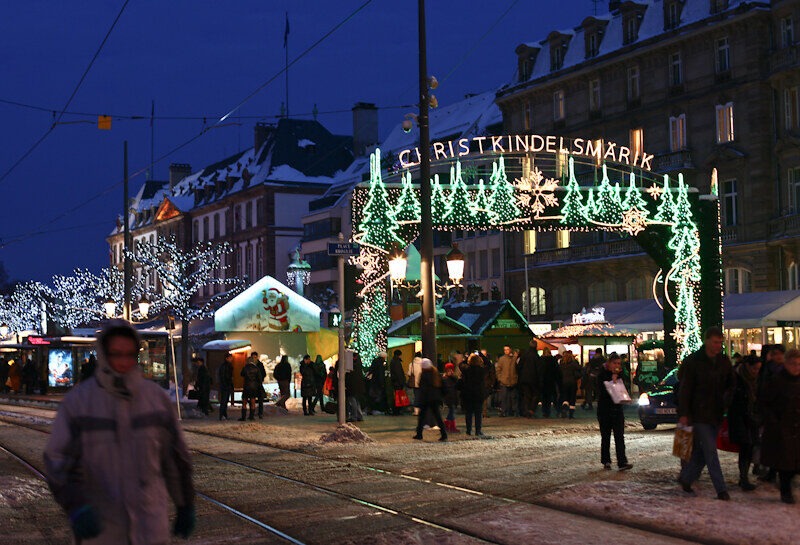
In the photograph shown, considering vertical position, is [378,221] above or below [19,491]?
above

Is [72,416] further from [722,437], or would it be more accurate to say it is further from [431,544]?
[722,437]

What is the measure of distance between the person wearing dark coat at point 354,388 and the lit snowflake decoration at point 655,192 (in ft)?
24.9

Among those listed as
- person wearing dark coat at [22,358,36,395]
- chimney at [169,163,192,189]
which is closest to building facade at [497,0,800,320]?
person wearing dark coat at [22,358,36,395]

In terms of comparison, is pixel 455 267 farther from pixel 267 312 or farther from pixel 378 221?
pixel 267 312

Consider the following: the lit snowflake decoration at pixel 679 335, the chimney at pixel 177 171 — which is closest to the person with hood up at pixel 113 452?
the lit snowflake decoration at pixel 679 335

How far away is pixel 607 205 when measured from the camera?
28.7 metres

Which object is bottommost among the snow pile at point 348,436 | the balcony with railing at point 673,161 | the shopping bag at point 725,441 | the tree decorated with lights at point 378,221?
the snow pile at point 348,436

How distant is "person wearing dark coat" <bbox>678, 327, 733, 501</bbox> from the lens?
12.8 m

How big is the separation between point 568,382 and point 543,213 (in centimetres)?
448

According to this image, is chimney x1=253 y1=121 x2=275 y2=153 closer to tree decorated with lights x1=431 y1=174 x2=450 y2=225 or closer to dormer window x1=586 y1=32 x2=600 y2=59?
dormer window x1=586 y1=32 x2=600 y2=59

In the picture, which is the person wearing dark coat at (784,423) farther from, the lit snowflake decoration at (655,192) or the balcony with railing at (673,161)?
the balcony with railing at (673,161)

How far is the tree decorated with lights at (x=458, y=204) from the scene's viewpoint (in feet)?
89.6

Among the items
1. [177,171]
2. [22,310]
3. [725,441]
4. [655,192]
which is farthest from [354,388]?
[177,171]

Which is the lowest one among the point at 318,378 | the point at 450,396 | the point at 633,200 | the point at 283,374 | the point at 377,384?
the point at 450,396
